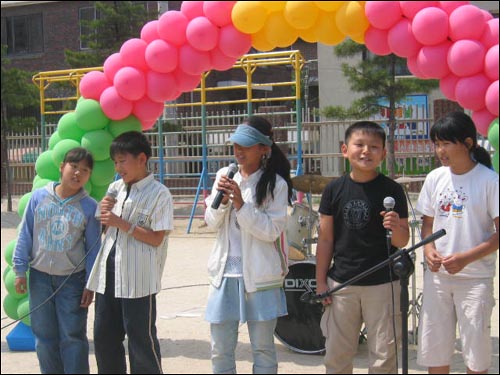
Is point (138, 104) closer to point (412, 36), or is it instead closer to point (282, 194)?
point (282, 194)

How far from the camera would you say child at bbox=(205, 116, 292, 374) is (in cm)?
392

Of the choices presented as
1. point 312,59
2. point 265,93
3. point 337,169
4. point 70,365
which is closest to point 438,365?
point 70,365

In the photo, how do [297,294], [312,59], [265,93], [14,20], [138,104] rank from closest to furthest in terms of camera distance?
[138,104], [297,294], [312,59], [265,93], [14,20]

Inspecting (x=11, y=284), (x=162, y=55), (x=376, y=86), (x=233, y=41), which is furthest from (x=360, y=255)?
(x=376, y=86)

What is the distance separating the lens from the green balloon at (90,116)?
5.38 m

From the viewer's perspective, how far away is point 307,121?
1634cm

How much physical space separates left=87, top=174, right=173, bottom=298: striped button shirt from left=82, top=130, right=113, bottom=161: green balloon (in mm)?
1002

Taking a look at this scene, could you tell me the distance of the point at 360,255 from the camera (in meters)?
3.84

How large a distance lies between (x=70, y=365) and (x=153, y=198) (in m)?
1.21

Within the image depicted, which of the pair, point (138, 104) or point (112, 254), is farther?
point (138, 104)

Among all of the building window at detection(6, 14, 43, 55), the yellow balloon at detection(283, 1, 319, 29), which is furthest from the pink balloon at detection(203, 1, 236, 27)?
the building window at detection(6, 14, 43, 55)

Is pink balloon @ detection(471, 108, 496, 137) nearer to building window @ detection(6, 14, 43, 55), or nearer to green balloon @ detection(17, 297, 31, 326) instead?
green balloon @ detection(17, 297, 31, 326)

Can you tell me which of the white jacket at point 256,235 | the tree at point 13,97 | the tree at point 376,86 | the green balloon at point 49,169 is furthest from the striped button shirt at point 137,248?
the tree at point 13,97

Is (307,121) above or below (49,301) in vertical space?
above
